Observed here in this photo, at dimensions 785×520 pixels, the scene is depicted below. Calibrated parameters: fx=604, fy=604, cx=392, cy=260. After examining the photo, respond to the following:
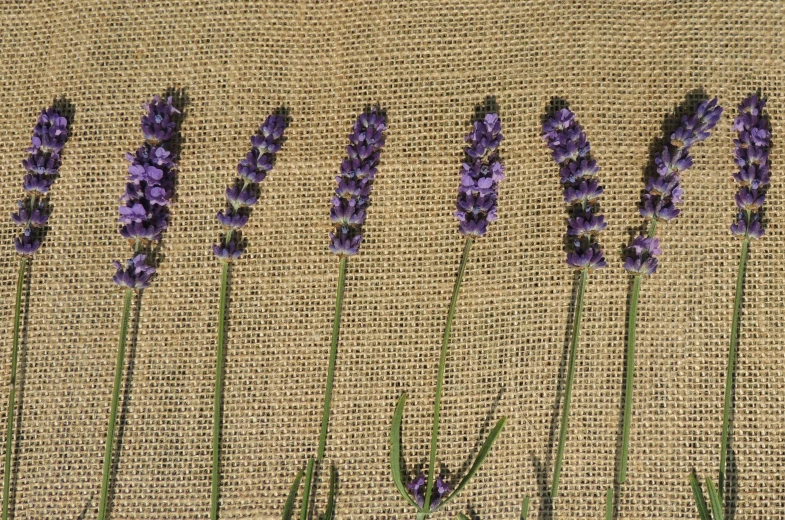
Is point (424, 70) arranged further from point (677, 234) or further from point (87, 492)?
point (87, 492)

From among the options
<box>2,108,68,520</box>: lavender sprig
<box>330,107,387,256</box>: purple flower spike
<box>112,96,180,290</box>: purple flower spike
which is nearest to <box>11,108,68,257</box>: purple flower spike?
<box>2,108,68,520</box>: lavender sprig

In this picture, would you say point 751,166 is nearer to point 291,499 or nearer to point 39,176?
point 291,499

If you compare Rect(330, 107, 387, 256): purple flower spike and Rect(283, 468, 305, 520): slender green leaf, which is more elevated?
Rect(330, 107, 387, 256): purple flower spike

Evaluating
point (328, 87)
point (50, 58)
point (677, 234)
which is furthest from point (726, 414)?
point (50, 58)

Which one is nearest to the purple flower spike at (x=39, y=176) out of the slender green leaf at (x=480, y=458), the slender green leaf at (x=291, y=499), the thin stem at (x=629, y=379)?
the slender green leaf at (x=291, y=499)

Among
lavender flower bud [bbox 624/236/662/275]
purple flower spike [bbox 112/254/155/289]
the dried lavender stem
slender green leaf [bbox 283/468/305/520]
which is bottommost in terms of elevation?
slender green leaf [bbox 283/468/305/520]

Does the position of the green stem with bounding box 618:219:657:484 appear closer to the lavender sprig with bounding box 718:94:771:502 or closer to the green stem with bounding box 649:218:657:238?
the green stem with bounding box 649:218:657:238

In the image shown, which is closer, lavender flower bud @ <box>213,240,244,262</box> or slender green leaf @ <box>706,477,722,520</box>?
slender green leaf @ <box>706,477,722,520</box>
